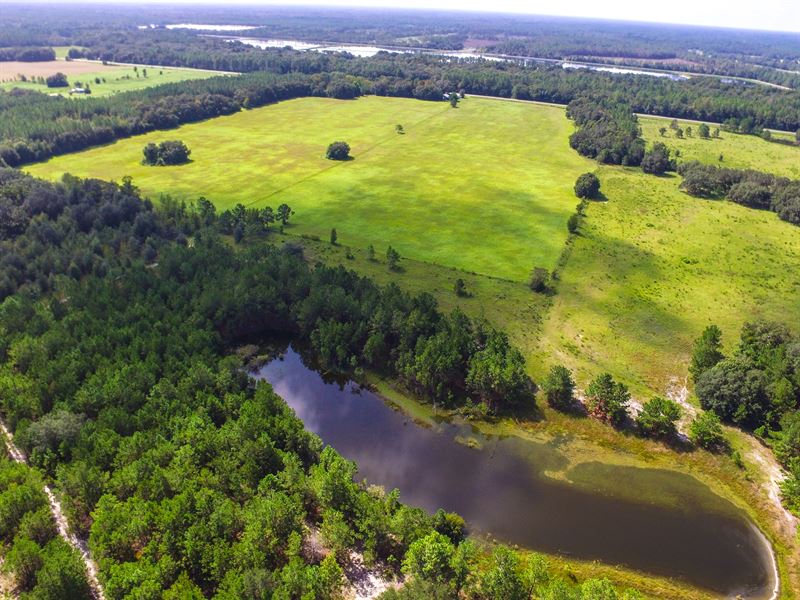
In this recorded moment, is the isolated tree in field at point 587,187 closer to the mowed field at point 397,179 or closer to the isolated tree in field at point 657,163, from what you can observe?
the mowed field at point 397,179

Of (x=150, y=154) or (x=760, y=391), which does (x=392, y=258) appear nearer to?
(x=760, y=391)

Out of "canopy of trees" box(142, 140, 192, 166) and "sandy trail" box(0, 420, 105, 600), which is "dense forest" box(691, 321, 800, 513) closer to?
"sandy trail" box(0, 420, 105, 600)

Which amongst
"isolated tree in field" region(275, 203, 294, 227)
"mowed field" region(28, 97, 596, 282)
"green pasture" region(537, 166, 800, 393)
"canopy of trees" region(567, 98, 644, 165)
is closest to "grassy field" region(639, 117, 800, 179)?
"canopy of trees" region(567, 98, 644, 165)

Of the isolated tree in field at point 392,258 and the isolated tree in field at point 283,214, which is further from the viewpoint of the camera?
the isolated tree in field at point 283,214

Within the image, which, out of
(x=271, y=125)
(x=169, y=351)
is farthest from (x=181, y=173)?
(x=169, y=351)

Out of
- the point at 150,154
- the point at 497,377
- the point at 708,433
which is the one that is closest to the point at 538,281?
the point at 497,377

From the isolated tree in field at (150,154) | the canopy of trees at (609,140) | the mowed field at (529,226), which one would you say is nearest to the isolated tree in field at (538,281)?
the mowed field at (529,226)
